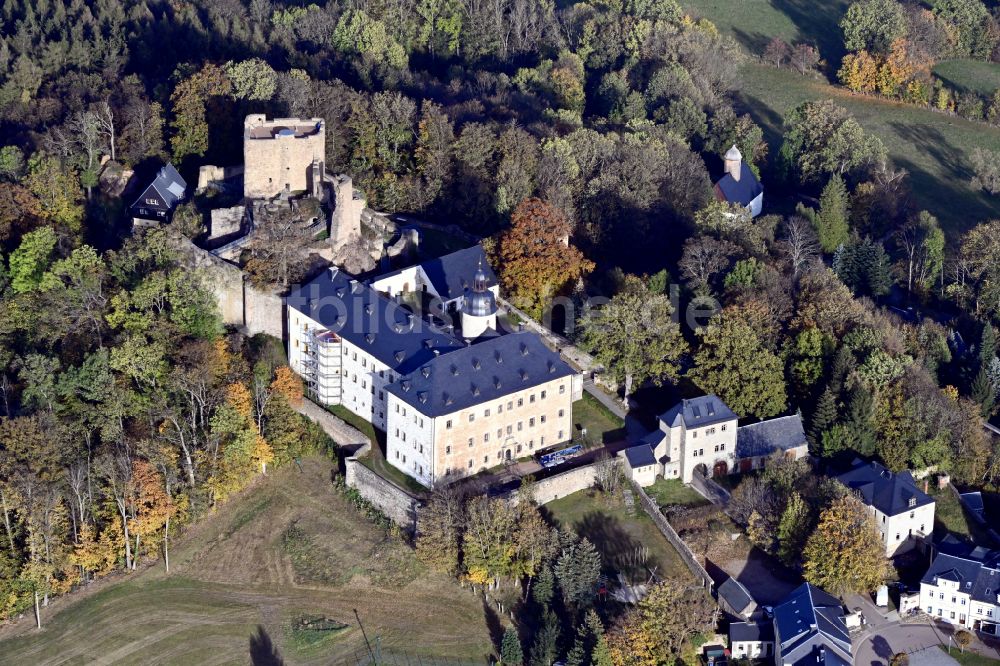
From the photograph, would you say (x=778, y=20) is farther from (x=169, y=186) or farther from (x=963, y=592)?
(x=963, y=592)

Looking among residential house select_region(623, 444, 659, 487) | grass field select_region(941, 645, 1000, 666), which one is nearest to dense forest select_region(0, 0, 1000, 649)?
residential house select_region(623, 444, 659, 487)

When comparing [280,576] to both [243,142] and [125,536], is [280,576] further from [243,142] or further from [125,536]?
[243,142]

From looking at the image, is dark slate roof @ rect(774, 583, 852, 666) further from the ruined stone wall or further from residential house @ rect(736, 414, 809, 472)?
the ruined stone wall

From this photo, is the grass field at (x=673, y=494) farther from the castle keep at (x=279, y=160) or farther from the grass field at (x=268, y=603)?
the castle keep at (x=279, y=160)

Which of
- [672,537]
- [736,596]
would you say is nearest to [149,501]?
[672,537]

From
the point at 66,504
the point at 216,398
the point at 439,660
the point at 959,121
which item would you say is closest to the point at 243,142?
the point at 216,398
